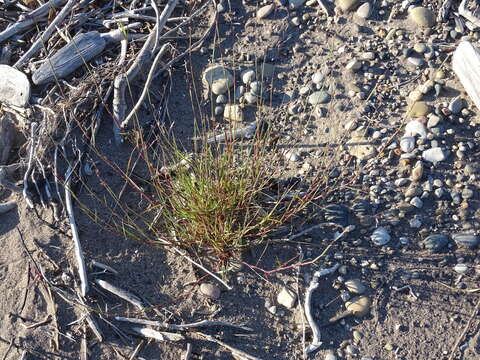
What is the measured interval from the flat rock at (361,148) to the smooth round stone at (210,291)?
3.24ft

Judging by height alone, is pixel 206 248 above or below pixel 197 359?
above

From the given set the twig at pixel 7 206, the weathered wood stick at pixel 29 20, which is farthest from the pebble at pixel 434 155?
the weathered wood stick at pixel 29 20

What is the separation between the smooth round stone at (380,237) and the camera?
2602 millimetres

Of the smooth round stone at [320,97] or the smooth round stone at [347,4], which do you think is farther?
the smooth round stone at [347,4]

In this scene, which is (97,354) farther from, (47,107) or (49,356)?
(47,107)

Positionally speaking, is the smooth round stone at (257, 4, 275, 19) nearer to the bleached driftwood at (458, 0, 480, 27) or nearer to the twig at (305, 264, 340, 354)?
the bleached driftwood at (458, 0, 480, 27)

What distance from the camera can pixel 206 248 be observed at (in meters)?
2.68

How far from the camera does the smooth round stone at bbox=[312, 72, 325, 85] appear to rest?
9.86 ft

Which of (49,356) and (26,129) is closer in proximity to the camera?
(49,356)

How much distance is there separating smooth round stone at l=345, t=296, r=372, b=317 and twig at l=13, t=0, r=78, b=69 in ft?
7.53

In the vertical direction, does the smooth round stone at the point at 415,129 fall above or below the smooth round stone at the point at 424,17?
below

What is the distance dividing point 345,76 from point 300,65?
0.88 feet

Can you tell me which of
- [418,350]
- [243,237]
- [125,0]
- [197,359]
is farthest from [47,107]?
[418,350]

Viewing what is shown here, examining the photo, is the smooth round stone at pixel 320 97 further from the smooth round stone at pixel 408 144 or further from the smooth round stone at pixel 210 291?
the smooth round stone at pixel 210 291
